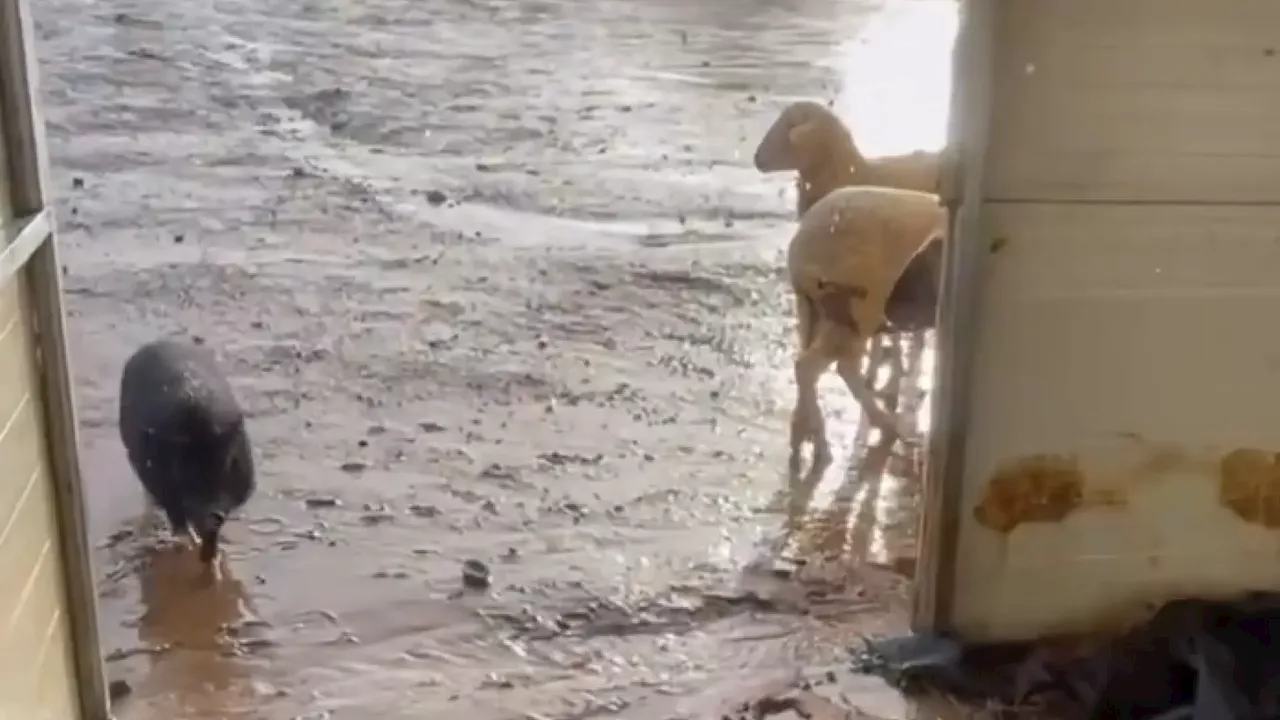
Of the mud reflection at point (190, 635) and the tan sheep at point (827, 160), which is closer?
the mud reflection at point (190, 635)

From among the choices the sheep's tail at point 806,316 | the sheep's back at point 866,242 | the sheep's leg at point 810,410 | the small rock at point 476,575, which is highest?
the sheep's back at point 866,242

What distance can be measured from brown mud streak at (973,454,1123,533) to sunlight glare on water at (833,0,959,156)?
60.8 inches

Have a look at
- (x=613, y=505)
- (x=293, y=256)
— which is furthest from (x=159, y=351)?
(x=293, y=256)

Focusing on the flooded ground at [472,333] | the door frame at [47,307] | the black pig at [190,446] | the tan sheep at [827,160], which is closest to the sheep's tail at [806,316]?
the flooded ground at [472,333]

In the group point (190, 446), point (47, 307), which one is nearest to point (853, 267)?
point (190, 446)

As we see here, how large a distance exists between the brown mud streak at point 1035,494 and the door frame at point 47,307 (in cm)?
93

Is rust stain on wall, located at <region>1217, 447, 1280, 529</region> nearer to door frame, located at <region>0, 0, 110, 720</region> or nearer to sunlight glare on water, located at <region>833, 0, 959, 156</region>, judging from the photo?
door frame, located at <region>0, 0, 110, 720</region>

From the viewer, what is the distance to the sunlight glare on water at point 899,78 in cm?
344

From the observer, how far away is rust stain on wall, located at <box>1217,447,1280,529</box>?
5.34 feet

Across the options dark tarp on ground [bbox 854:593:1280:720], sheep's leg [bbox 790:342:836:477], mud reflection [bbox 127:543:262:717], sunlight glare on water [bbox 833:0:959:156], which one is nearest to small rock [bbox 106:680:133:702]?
mud reflection [bbox 127:543:262:717]

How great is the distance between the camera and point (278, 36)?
442cm

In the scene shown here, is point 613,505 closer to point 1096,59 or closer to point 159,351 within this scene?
point 159,351

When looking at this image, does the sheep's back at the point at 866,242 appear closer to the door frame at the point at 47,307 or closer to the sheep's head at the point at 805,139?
the sheep's head at the point at 805,139

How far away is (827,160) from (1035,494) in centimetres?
80
